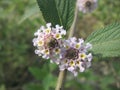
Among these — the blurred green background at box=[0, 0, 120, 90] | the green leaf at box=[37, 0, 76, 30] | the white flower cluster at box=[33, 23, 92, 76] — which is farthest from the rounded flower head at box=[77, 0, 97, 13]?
the blurred green background at box=[0, 0, 120, 90]

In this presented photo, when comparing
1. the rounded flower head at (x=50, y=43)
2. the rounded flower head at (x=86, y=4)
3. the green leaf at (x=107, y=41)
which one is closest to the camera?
the rounded flower head at (x=50, y=43)

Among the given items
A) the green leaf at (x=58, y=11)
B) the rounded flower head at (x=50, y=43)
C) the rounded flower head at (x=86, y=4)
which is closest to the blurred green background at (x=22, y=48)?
the rounded flower head at (x=86, y=4)

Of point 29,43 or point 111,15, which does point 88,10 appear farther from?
point 29,43

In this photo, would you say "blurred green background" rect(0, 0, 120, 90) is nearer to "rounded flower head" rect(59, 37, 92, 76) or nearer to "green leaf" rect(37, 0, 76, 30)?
"green leaf" rect(37, 0, 76, 30)

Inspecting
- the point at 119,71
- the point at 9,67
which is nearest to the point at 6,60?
the point at 9,67

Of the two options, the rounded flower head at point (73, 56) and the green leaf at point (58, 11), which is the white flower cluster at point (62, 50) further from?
the green leaf at point (58, 11)

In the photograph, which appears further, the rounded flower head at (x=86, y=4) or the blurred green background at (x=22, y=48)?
the blurred green background at (x=22, y=48)
